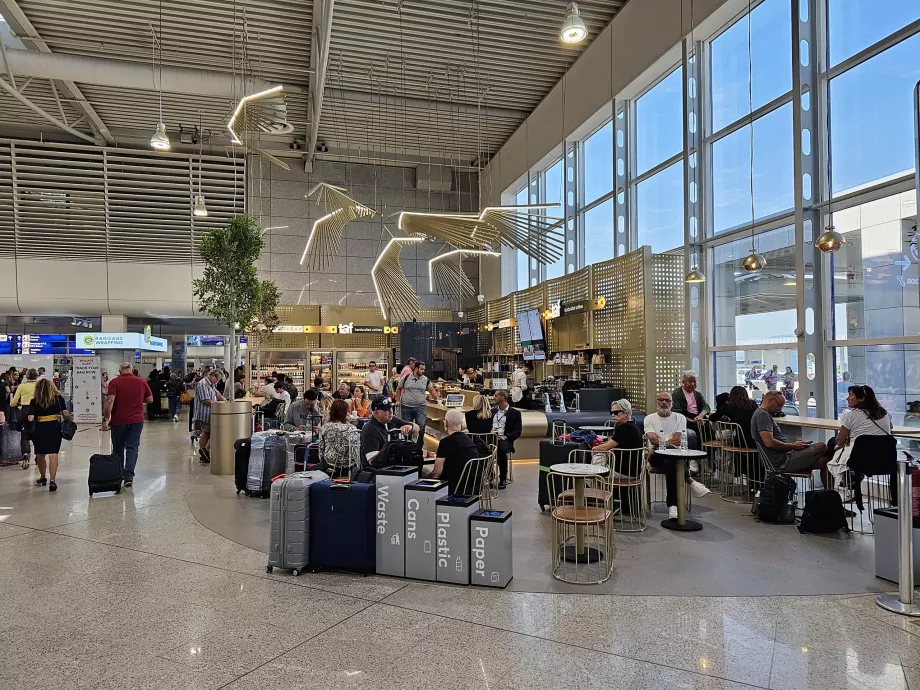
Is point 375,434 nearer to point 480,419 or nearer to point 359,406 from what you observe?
point 480,419

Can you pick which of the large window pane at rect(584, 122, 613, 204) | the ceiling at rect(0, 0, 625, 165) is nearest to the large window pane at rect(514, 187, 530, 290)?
the ceiling at rect(0, 0, 625, 165)

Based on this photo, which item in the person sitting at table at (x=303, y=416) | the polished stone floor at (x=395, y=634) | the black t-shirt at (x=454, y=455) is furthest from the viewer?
the person sitting at table at (x=303, y=416)

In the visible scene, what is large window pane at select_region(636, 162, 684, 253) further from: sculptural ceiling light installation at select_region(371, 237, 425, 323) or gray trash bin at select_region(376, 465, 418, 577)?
gray trash bin at select_region(376, 465, 418, 577)

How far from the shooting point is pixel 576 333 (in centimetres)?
1238

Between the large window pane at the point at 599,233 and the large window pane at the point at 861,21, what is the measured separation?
16.9 ft

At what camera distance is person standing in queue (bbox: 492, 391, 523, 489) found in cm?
694

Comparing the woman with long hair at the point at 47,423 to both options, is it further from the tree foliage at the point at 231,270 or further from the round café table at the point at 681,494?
the round café table at the point at 681,494

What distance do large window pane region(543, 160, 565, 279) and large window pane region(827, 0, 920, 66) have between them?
7120 mm

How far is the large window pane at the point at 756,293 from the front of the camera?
7.76 metres

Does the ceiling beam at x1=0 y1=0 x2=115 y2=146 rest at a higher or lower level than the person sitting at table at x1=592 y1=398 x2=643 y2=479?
higher

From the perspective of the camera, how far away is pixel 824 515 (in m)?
4.95

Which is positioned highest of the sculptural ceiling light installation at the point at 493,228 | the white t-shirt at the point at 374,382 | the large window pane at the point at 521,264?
the large window pane at the point at 521,264

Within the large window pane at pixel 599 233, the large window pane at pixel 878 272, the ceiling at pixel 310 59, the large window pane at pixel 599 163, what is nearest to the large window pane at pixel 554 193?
the large window pane at pixel 599 233

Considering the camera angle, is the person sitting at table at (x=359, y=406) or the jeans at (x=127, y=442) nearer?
the jeans at (x=127, y=442)
